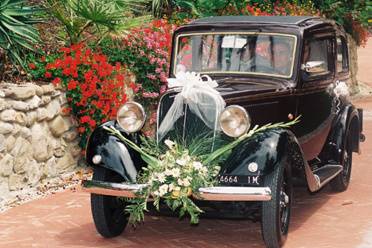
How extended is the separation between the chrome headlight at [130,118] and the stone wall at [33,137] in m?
2.04

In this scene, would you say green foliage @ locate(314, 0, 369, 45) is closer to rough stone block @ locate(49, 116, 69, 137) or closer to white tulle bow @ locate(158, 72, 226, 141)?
rough stone block @ locate(49, 116, 69, 137)

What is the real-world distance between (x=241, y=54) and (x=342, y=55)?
2003mm

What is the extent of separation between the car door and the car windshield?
0.72 ft

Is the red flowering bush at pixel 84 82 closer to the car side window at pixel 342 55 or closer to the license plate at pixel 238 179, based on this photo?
the car side window at pixel 342 55

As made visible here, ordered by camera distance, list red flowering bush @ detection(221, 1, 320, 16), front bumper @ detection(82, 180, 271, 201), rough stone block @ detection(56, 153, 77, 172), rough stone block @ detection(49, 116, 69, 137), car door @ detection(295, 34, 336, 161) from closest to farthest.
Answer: front bumper @ detection(82, 180, 271, 201) < car door @ detection(295, 34, 336, 161) < rough stone block @ detection(49, 116, 69, 137) < rough stone block @ detection(56, 153, 77, 172) < red flowering bush @ detection(221, 1, 320, 16)

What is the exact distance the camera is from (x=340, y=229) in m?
6.72

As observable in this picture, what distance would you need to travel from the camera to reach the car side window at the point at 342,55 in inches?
335

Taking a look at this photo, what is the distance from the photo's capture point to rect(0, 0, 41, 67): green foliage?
28.4 ft

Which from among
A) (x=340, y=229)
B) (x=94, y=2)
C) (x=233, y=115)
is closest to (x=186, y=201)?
(x=233, y=115)

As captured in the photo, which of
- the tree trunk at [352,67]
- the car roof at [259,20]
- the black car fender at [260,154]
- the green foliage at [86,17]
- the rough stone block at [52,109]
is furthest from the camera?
the tree trunk at [352,67]

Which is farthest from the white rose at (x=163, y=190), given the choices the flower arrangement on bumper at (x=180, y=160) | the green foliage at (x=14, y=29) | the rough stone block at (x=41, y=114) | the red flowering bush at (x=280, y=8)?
the red flowering bush at (x=280, y=8)

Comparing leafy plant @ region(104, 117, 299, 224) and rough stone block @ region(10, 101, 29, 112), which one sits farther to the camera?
rough stone block @ region(10, 101, 29, 112)

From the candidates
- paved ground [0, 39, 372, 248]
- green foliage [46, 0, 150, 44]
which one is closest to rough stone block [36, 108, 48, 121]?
paved ground [0, 39, 372, 248]

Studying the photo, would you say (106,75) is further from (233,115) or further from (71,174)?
(233,115)
